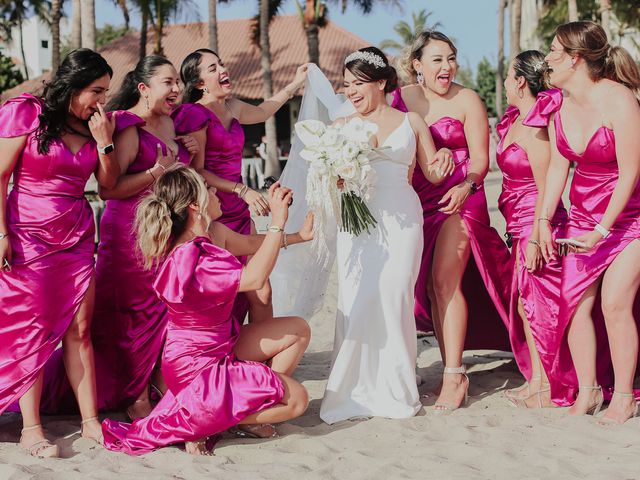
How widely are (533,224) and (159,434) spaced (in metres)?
2.71

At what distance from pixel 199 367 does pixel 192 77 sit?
2327 millimetres

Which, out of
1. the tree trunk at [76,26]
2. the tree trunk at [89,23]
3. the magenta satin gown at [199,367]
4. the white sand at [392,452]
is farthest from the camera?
the tree trunk at [76,26]

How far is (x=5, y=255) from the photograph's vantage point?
456cm

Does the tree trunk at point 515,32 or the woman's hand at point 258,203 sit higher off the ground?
the tree trunk at point 515,32

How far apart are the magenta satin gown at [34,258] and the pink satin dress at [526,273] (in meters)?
2.80

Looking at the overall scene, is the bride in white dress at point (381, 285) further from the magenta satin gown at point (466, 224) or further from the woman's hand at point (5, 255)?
the woman's hand at point (5, 255)

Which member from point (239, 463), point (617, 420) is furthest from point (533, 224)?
point (239, 463)

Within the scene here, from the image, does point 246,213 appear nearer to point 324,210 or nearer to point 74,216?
point 324,210

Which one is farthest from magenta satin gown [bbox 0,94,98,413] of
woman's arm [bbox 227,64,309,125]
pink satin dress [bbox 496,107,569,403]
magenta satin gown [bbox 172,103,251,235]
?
pink satin dress [bbox 496,107,569,403]

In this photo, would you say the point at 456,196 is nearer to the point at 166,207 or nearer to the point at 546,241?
the point at 546,241

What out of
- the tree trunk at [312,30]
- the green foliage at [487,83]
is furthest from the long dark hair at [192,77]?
the green foliage at [487,83]

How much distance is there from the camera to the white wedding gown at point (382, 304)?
5090mm

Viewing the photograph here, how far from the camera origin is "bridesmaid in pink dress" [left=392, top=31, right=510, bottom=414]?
5.43 metres

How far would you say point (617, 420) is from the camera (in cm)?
475
